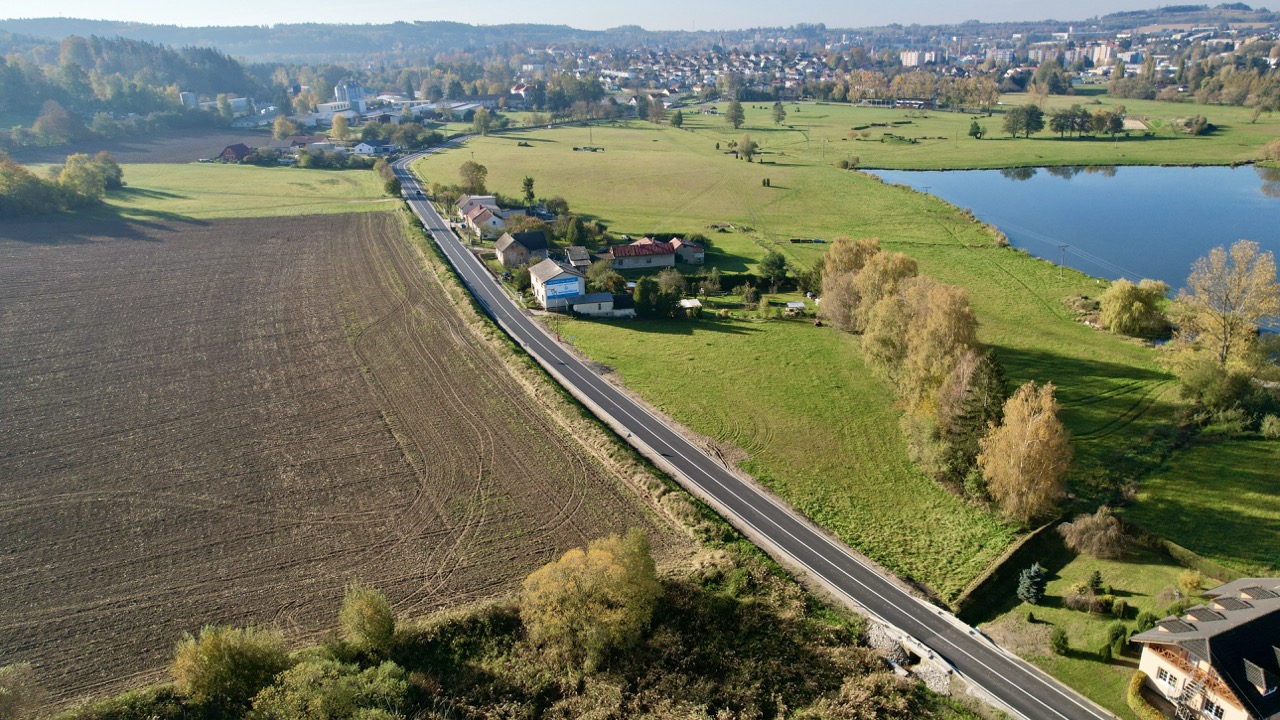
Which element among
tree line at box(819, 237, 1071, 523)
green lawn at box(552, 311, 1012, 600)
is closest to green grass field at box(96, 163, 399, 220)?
green lawn at box(552, 311, 1012, 600)

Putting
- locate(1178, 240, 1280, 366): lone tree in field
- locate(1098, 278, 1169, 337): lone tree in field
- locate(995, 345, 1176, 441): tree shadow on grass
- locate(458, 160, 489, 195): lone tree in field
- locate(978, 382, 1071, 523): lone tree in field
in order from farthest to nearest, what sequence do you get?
1. locate(458, 160, 489, 195): lone tree in field
2. locate(1098, 278, 1169, 337): lone tree in field
3. locate(1178, 240, 1280, 366): lone tree in field
4. locate(995, 345, 1176, 441): tree shadow on grass
5. locate(978, 382, 1071, 523): lone tree in field

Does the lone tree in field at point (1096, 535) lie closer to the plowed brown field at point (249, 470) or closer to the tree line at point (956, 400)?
the tree line at point (956, 400)

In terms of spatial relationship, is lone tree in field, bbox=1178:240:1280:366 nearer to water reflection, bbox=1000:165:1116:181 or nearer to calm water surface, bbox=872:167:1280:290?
calm water surface, bbox=872:167:1280:290

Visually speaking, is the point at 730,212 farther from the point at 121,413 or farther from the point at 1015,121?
the point at 1015,121

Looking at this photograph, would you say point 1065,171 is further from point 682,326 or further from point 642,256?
point 682,326

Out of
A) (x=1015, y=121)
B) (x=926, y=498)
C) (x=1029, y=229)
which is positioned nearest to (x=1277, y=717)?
(x=926, y=498)

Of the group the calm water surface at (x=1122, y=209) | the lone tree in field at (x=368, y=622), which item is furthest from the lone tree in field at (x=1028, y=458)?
the calm water surface at (x=1122, y=209)

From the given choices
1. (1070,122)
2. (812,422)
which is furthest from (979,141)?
(812,422)
